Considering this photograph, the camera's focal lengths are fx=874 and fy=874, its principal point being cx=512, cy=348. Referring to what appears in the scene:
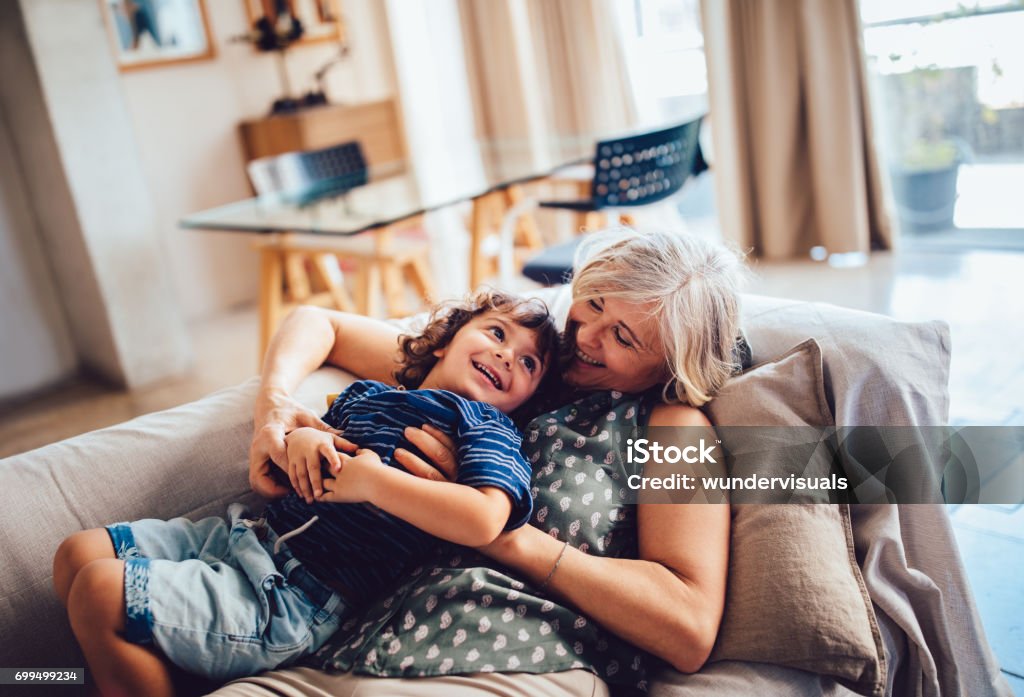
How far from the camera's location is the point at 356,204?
3047mm

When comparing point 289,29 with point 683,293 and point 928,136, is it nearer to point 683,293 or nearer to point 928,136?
point 928,136

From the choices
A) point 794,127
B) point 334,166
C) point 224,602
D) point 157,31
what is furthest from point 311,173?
point 224,602

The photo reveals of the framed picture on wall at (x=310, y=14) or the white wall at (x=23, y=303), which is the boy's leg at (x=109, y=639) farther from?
the framed picture on wall at (x=310, y=14)

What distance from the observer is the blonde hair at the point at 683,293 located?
4.16 ft

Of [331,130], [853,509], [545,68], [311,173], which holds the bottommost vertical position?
[853,509]

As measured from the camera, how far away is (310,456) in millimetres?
1163

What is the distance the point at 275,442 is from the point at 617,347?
1.70 feet

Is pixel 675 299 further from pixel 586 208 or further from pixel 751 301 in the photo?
pixel 586 208

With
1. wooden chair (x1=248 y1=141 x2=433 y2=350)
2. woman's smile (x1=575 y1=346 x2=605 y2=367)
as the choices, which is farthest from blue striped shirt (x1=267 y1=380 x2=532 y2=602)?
wooden chair (x1=248 y1=141 x2=433 y2=350)

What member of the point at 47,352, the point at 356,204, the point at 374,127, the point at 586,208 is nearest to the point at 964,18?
the point at 586,208

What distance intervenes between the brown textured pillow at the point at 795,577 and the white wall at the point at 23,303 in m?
3.56

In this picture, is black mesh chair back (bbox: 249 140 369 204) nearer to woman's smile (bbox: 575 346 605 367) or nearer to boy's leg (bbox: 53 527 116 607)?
woman's smile (bbox: 575 346 605 367)

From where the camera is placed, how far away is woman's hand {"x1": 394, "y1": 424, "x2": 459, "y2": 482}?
1164 millimetres

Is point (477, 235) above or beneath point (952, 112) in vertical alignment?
beneath
